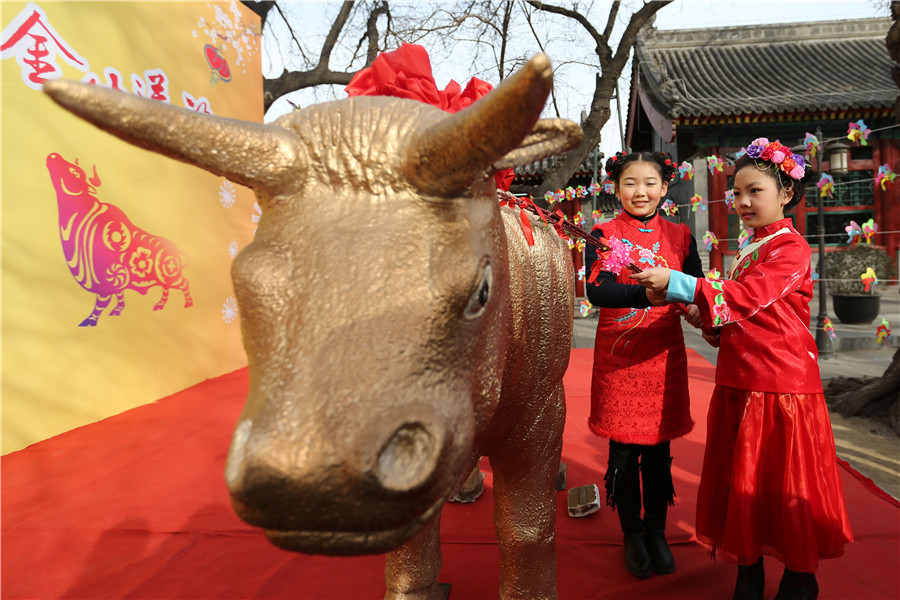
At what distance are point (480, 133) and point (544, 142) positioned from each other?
12.6 inches

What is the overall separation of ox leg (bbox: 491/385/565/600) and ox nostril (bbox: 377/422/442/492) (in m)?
1.05

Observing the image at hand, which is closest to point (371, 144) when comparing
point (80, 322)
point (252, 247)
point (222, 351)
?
point (252, 247)

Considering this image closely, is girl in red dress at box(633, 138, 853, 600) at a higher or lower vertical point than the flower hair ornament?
lower

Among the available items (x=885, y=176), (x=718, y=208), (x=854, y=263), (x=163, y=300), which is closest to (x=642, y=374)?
(x=885, y=176)

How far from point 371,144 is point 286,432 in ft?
2.12

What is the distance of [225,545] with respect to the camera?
2.69 metres

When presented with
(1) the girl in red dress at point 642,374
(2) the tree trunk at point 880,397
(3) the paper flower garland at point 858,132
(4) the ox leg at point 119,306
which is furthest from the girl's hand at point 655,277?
(4) the ox leg at point 119,306

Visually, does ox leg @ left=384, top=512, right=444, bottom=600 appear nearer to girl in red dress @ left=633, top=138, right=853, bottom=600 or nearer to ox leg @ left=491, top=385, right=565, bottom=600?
ox leg @ left=491, top=385, right=565, bottom=600

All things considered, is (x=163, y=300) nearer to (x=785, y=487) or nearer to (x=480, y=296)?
(x=480, y=296)

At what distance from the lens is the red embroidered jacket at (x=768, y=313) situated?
6.32 feet

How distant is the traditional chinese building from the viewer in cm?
1134

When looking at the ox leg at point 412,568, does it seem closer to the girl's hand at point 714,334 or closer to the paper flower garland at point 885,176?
the girl's hand at point 714,334

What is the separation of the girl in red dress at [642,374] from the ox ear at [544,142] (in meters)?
1.14

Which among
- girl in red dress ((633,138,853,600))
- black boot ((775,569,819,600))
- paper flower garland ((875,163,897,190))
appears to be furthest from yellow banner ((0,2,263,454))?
paper flower garland ((875,163,897,190))
